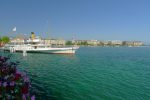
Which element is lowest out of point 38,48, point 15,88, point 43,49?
point 43,49

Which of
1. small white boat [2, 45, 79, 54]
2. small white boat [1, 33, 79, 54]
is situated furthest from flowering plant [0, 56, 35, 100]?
small white boat [2, 45, 79, 54]

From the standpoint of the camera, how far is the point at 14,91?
771cm

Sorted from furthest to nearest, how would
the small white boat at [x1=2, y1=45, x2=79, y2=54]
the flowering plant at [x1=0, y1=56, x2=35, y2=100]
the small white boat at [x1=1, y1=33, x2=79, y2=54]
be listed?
the small white boat at [x1=1, y1=33, x2=79, y2=54] → the small white boat at [x1=2, y1=45, x2=79, y2=54] → the flowering plant at [x1=0, y1=56, x2=35, y2=100]

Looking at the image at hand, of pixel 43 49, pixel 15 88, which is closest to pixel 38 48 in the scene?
pixel 43 49

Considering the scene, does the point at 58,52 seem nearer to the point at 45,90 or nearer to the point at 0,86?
the point at 45,90

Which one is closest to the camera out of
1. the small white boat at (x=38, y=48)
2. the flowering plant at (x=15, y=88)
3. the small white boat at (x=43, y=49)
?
the flowering plant at (x=15, y=88)

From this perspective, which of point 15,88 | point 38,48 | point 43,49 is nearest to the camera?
point 15,88

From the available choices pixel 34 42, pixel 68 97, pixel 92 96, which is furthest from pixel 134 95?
pixel 34 42

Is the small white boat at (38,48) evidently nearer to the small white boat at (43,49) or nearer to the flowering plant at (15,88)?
the small white boat at (43,49)

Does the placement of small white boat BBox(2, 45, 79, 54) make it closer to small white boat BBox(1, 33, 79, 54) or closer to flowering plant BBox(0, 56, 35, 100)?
small white boat BBox(1, 33, 79, 54)

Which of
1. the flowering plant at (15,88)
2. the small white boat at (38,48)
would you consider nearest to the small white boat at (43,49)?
the small white boat at (38,48)

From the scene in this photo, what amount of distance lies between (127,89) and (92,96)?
5.58m

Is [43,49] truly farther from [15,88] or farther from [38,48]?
[15,88]

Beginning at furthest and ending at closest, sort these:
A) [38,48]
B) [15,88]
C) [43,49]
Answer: [38,48]
[43,49]
[15,88]
